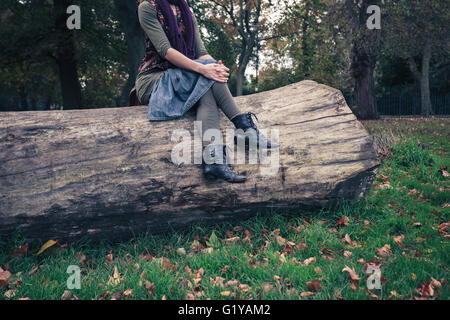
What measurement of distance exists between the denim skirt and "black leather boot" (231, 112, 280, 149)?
0.45 meters

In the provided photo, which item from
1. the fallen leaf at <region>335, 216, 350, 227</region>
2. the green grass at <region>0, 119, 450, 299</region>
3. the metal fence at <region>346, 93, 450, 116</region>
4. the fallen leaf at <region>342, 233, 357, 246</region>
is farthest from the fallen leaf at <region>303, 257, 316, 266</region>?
the metal fence at <region>346, 93, 450, 116</region>

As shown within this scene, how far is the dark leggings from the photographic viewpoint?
3.29m

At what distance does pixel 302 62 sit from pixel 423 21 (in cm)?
607

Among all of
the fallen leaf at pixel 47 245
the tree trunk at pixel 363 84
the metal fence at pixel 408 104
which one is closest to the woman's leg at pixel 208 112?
the fallen leaf at pixel 47 245

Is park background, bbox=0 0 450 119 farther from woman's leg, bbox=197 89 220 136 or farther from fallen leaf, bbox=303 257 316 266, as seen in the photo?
fallen leaf, bbox=303 257 316 266

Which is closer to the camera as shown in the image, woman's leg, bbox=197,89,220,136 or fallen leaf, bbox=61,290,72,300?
fallen leaf, bbox=61,290,72,300

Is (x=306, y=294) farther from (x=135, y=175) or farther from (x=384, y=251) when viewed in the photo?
(x=135, y=175)

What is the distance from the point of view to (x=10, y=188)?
2.91m

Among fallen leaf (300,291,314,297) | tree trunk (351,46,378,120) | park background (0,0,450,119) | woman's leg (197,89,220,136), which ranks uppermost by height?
park background (0,0,450,119)

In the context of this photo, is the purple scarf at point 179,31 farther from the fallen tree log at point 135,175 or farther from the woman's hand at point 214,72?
the fallen tree log at point 135,175

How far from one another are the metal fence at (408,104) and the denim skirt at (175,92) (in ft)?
73.0

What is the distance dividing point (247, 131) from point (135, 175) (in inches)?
46.3
